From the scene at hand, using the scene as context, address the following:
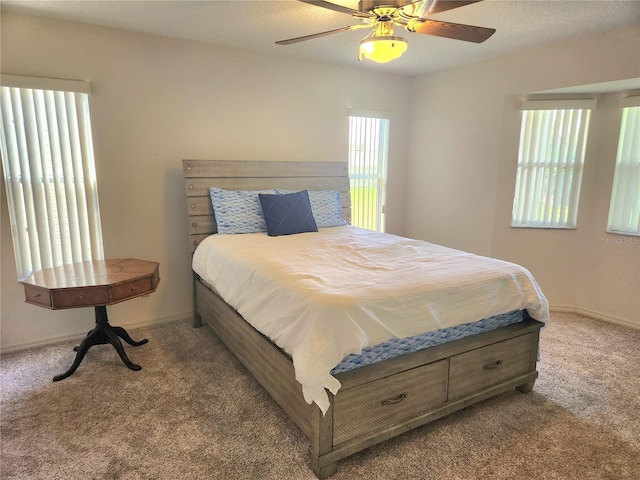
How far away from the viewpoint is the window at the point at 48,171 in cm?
275

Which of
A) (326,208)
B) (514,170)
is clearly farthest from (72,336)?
(514,170)

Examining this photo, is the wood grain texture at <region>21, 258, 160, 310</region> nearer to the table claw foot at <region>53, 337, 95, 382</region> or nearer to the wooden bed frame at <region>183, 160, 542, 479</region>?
the table claw foot at <region>53, 337, 95, 382</region>

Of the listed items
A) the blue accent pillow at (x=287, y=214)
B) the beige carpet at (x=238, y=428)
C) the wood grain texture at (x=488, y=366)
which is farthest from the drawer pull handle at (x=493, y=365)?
the blue accent pillow at (x=287, y=214)

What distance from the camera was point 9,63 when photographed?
2.68 meters

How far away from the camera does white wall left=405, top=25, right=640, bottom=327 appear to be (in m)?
3.26

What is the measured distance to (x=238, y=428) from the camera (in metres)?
2.05

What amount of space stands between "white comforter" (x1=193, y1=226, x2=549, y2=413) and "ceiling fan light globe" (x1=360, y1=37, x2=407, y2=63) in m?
1.19

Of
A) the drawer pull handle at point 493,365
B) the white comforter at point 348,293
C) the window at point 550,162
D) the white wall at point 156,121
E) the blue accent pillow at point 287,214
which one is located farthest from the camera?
the window at point 550,162

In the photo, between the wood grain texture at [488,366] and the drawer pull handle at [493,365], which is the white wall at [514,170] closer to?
the wood grain texture at [488,366]

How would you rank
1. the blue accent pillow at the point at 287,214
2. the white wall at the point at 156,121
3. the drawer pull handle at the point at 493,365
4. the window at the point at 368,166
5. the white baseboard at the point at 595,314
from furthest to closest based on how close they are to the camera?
the window at the point at 368,166
the white baseboard at the point at 595,314
the blue accent pillow at the point at 287,214
the white wall at the point at 156,121
the drawer pull handle at the point at 493,365

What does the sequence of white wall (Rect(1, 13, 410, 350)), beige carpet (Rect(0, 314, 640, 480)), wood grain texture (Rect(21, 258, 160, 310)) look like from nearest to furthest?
beige carpet (Rect(0, 314, 640, 480)) < wood grain texture (Rect(21, 258, 160, 310)) < white wall (Rect(1, 13, 410, 350))

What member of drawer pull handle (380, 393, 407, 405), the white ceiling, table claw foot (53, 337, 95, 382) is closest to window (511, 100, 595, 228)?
the white ceiling

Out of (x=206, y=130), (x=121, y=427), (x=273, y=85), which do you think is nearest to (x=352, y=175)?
(x=273, y=85)

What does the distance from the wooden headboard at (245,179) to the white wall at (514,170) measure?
1.20 meters
